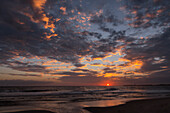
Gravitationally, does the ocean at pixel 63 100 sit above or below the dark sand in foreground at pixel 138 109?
below

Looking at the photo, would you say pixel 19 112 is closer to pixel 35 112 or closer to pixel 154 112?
pixel 35 112

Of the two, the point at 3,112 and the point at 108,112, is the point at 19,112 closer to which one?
the point at 3,112

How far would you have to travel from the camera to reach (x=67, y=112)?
51.9ft

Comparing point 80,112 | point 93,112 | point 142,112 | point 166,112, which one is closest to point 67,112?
point 80,112

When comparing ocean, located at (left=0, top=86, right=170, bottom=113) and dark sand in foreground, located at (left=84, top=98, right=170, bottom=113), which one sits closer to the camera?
dark sand in foreground, located at (left=84, top=98, right=170, bottom=113)

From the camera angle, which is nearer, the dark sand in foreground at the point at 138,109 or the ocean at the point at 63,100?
the dark sand in foreground at the point at 138,109

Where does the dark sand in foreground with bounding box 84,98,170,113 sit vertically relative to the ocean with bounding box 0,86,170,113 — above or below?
above

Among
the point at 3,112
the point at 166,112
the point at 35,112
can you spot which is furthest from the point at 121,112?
the point at 3,112

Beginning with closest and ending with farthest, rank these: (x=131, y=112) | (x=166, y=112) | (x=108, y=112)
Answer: (x=166, y=112) → (x=131, y=112) → (x=108, y=112)

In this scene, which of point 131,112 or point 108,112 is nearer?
point 131,112

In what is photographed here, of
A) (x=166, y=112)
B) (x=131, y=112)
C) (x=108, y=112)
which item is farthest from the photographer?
(x=108, y=112)

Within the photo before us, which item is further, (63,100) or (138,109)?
(63,100)

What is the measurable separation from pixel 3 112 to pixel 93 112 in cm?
1202

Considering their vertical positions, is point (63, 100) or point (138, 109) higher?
point (138, 109)
